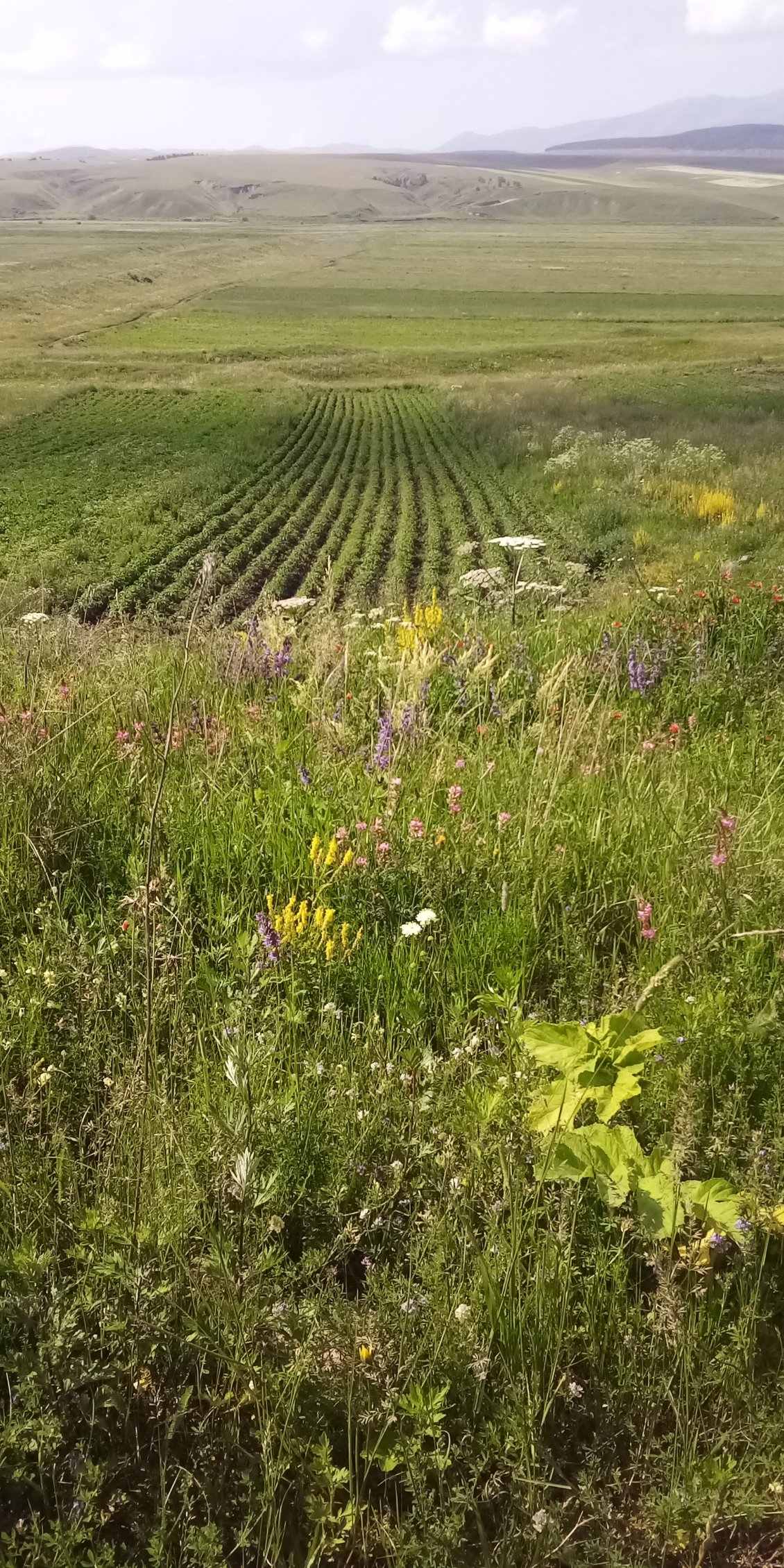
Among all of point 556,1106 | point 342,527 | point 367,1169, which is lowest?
point 342,527

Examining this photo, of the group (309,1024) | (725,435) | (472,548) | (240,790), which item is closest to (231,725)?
(240,790)

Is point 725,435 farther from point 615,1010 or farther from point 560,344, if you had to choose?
point 560,344

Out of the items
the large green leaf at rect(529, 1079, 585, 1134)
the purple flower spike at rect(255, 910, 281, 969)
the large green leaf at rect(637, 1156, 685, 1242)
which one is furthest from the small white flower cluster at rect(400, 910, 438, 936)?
the large green leaf at rect(637, 1156, 685, 1242)

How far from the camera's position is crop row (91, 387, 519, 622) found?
682 inches

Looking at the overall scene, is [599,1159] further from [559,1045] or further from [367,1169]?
[367,1169]

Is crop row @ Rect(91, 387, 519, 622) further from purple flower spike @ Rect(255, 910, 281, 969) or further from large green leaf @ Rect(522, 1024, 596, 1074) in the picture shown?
large green leaf @ Rect(522, 1024, 596, 1074)

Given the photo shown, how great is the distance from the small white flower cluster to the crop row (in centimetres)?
1007

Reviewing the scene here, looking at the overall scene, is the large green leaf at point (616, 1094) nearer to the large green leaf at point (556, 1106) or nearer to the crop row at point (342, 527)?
the large green leaf at point (556, 1106)

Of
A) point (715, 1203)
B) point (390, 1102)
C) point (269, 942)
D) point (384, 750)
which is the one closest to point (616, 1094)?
point (715, 1203)

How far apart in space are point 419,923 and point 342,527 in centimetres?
1984

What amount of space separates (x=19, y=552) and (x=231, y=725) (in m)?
16.5

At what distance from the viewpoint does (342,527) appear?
21562 mm

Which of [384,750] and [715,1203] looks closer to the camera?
[715,1203]

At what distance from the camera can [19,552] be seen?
1870cm
